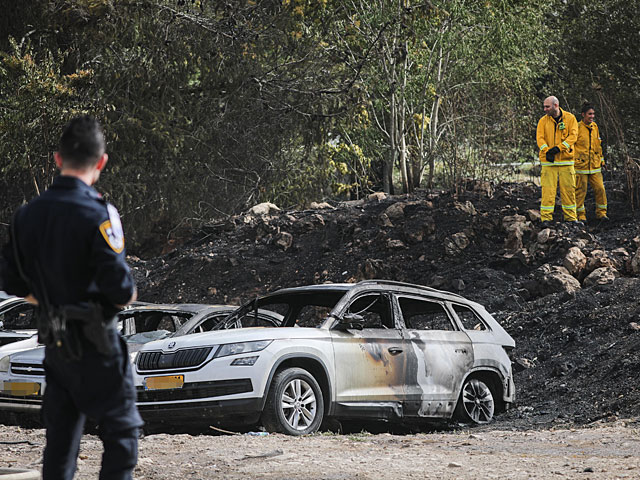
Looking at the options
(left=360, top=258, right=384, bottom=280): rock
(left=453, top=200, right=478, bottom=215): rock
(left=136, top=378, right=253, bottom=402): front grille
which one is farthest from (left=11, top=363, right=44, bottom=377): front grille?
(left=453, top=200, right=478, bottom=215): rock

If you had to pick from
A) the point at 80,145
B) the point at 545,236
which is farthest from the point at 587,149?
the point at 80,145

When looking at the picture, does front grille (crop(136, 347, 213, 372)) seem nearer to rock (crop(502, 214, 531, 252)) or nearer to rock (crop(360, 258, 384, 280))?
rock (crop(360, 258, 384, 280))

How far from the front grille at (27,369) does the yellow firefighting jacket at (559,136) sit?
10.3 m

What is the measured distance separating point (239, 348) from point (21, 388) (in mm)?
2961

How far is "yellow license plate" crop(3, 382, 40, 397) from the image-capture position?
10062 mm

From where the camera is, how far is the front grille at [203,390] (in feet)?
28.1

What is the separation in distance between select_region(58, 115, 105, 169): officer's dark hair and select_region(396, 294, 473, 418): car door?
624 cm

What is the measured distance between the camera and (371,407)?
9438mm

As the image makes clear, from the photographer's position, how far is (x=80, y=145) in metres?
4.20

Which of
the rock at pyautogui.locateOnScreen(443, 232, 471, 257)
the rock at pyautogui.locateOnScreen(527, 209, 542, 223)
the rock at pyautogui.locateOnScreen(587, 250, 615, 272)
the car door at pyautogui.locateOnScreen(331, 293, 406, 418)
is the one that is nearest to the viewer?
the car door at pyautogui.locateOnScreen(331, 293, 406, 418)

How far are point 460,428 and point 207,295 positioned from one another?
978 cm

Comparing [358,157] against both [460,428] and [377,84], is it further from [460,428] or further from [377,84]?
[460,428]

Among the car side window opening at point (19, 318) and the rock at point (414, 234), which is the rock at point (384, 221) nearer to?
the rock at point (414, 234)

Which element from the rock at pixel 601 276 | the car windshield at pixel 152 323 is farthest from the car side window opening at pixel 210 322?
the rock at pixel 601 276
